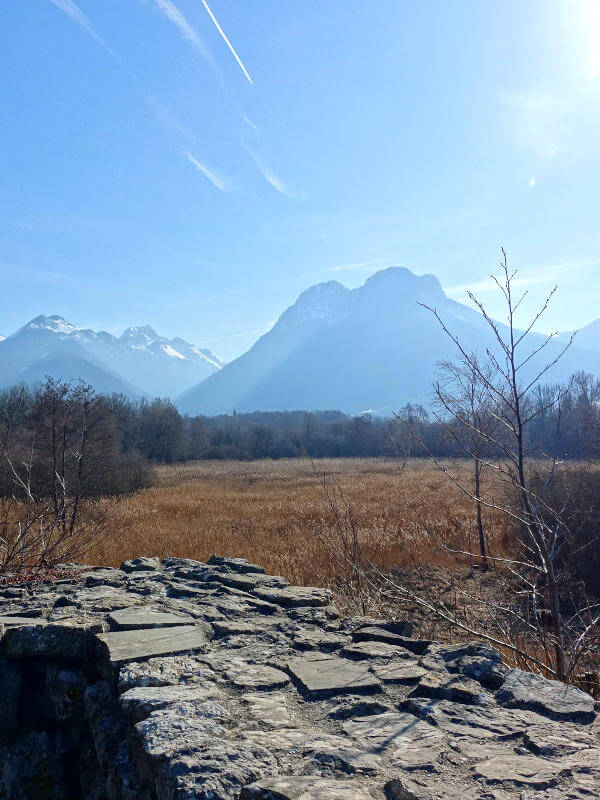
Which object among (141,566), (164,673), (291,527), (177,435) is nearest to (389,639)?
(164,673)

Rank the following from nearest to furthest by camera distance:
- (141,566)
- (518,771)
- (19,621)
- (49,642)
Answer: (518,771) < (49,642) < (19,621) < (141,566)

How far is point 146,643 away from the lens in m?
3.40

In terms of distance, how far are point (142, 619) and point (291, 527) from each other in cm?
1209

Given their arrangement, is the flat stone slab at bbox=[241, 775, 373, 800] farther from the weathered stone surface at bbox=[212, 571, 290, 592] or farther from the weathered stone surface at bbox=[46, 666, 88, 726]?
the weathered stone surface at bbox=[212, 571, 290, 592]

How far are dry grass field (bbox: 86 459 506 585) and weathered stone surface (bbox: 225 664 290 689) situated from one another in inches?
128

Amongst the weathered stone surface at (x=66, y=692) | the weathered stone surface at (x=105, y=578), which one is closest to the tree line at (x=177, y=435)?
the weathered stone surface at (x=66, y=692)

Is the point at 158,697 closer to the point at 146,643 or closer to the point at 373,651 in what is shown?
the point at 146,643

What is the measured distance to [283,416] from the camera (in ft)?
477

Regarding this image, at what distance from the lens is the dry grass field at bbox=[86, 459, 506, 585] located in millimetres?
10859

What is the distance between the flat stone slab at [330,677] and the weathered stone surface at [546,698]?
0.69m

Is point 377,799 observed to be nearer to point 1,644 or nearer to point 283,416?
point 1,644

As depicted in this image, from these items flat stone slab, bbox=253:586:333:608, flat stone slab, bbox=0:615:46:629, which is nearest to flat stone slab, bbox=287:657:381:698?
flat stone slab, bbox=253:586:333:608

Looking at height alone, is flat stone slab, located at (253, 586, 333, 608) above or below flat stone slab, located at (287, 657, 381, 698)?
below

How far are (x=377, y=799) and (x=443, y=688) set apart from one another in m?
1.07
